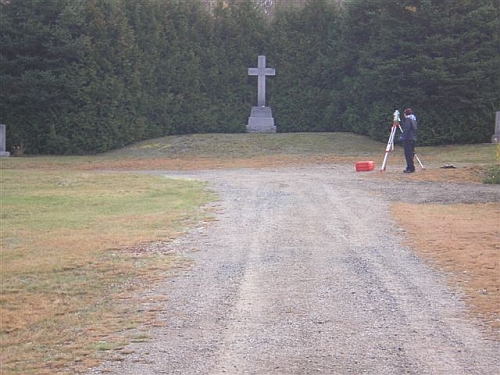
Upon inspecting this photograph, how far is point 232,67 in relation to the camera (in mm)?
34719

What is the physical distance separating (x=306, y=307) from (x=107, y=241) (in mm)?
4870

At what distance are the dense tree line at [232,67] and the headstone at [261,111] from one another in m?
0.98

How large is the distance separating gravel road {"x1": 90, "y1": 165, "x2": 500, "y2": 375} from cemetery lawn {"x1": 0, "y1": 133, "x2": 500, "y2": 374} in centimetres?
36

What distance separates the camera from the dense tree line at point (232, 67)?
97.3 ft

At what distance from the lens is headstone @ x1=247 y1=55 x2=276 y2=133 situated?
110 feet

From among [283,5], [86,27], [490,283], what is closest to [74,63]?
[86,27]

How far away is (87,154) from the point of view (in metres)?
31.3

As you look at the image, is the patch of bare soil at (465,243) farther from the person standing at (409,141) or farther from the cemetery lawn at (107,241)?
the person standing at (409,141)

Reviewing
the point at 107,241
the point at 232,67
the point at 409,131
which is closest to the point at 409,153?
the point at 409,131

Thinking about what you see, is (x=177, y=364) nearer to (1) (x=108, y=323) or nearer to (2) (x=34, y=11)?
(1) (x=108, y=323)

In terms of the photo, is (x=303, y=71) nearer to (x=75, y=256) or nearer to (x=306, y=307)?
(x=75, y=256)

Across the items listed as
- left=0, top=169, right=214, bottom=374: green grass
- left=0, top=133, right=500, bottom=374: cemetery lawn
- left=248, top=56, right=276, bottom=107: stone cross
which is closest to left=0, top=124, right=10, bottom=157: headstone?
left=0, top=133, right=500, bottom=374: cemetery lawn

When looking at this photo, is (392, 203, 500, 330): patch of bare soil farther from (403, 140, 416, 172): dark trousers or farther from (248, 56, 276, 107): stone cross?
(248, 56, 276, 107): stone cross

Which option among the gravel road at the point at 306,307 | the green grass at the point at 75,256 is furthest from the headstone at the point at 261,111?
the gravel road at the point at 306,307
